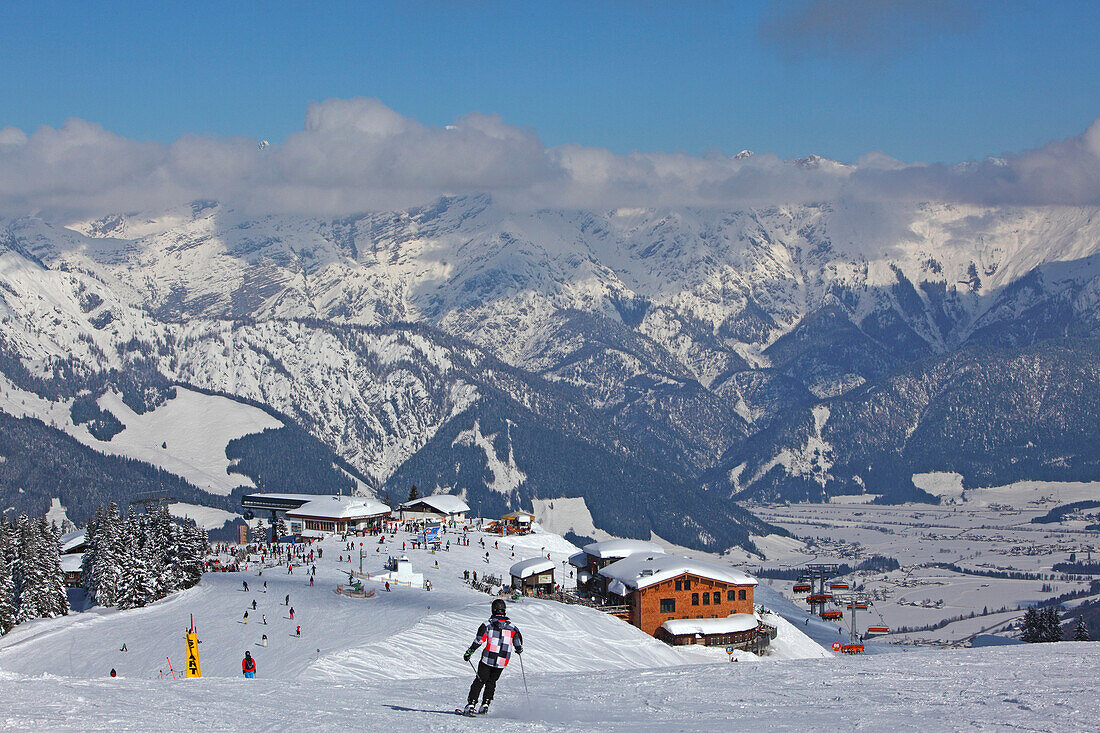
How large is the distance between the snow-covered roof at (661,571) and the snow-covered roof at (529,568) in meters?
11.3

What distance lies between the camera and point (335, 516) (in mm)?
173000

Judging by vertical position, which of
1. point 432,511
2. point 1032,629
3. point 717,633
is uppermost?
point 432,511

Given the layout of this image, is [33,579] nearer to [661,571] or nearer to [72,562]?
[72,562]

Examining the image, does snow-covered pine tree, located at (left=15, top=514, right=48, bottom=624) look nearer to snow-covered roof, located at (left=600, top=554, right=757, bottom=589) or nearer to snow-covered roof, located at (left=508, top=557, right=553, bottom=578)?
snow-covered roof, located at (left=508, top=557, right=553, bottom=578)

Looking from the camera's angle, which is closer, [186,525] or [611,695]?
[611,695]

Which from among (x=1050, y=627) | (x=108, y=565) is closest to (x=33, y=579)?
(x=108, y=565)

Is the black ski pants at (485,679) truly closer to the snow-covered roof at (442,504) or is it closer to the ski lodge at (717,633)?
the ski lodge at (717,633)

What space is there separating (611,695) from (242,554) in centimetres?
10318

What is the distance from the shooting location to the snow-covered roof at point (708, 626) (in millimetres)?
101312

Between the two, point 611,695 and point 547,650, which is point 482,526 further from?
point 611,695

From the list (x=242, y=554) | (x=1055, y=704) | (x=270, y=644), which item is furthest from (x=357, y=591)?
(x=1055, y=704)

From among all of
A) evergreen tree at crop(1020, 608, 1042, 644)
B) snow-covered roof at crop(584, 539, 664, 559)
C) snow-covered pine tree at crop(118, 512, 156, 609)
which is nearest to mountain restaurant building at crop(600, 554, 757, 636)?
snow-covered roof at crop(584, 539, 664, 559)

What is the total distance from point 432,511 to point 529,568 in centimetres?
6875

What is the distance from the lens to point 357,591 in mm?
100500
